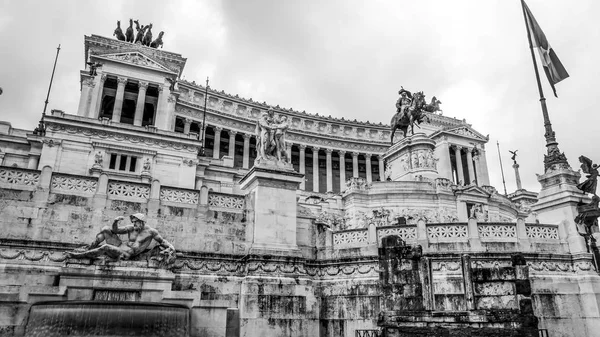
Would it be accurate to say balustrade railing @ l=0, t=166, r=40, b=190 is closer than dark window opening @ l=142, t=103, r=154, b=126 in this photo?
Yes

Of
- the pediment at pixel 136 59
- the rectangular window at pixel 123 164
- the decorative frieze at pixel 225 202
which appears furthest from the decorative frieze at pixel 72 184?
the pediment at pixel 136 59

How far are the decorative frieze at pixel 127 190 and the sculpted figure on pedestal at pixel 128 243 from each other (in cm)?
204

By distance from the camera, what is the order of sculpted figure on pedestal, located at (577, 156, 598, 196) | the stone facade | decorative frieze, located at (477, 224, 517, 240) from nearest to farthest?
the stone facade
decorative frieze, located at (477, 224, 517, 240)
sculpted figure on pedestal, located at (577, 156, 598, 196)

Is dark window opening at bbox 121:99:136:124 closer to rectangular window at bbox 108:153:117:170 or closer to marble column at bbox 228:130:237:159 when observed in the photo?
marble column at bbox 228:130:237:159

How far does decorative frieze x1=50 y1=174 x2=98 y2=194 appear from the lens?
16.0 m

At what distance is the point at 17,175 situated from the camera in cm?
1571

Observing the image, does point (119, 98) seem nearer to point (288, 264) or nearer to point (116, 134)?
point (116, 134)

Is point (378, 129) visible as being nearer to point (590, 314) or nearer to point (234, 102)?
point (234, 102)

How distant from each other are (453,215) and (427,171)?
6.09m

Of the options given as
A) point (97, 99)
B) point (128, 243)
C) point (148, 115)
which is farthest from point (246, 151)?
point (128, 243)

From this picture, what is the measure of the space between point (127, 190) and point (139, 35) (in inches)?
2168

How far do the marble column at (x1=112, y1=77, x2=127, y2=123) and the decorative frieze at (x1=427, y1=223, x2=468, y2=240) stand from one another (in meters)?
46.9

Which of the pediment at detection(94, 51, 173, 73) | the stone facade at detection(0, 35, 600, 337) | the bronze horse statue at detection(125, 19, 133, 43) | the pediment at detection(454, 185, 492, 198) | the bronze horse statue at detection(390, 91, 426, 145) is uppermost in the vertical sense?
the bronze horse statue at detection(125, 19, 133, 43)

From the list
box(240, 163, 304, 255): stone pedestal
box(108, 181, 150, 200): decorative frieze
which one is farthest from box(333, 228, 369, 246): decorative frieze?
box(108, 181, 150, 200): decorative frieze
